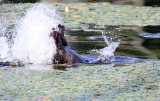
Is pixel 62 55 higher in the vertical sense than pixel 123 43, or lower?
higher

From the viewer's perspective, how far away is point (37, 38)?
7.25 m

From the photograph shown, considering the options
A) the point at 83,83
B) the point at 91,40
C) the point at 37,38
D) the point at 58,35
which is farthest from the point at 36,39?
the point at 91,40

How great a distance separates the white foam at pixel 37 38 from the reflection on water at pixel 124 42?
1231 millimetres

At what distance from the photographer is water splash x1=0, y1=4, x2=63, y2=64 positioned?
7.06 meters

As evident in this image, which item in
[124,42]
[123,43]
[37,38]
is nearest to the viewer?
[37,38]

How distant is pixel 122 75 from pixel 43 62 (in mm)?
1660

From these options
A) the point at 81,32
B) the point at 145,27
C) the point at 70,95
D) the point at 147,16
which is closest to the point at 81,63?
the point at 70,95

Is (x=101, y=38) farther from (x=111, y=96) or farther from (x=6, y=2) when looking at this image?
(x=6, y=2)

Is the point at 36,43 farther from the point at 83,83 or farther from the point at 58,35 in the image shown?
the point at 83,83

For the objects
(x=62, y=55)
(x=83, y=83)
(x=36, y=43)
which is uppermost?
(x=36, y=43)

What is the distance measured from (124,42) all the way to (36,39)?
3.01 m

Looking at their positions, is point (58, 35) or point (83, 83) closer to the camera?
point (83, 83)

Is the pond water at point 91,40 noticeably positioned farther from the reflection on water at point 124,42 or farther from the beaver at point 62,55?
the beaver at point 62,55

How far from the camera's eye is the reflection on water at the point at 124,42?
8.27 m
